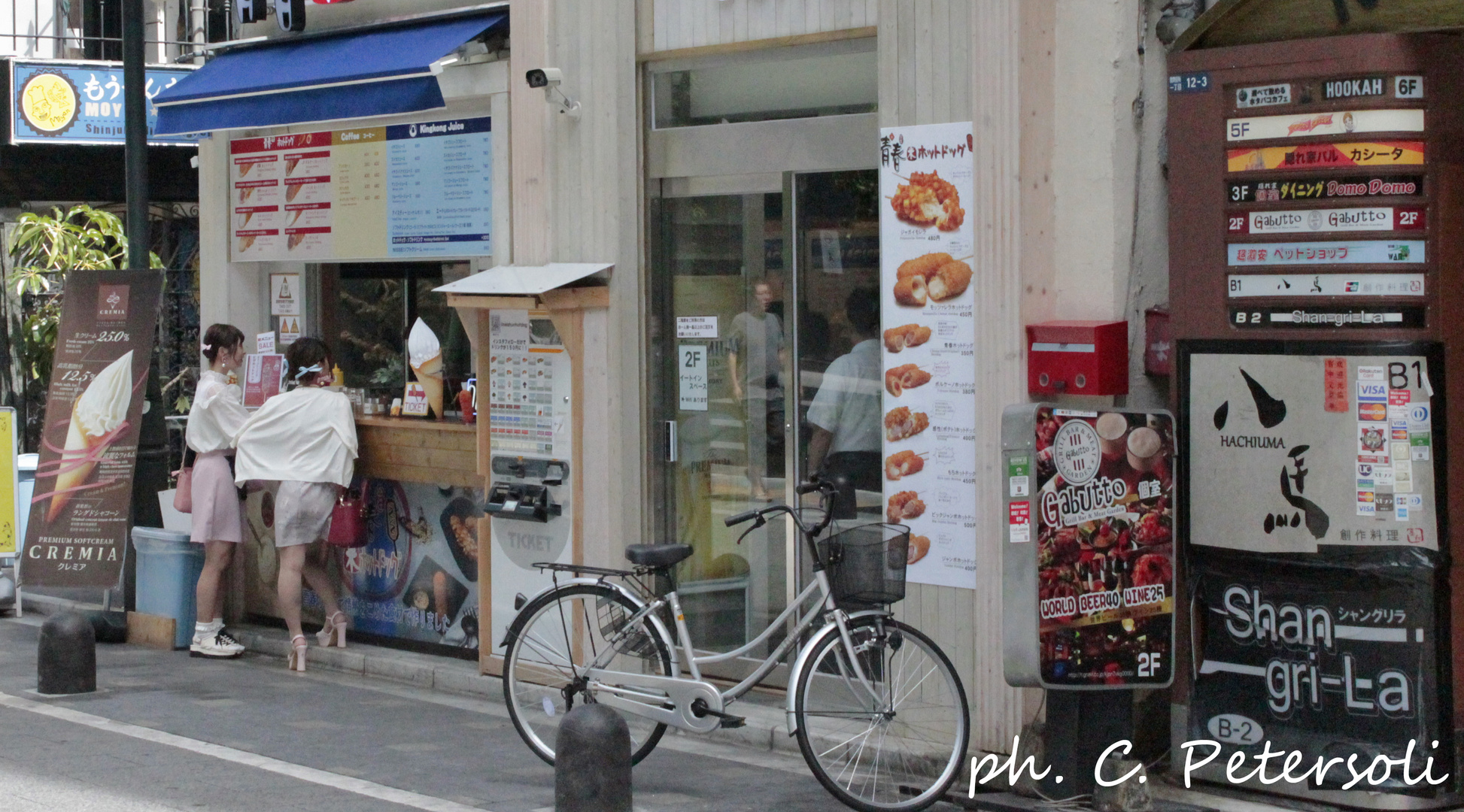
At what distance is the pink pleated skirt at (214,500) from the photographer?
9.54 m

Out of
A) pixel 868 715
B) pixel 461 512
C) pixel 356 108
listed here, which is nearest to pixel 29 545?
pixel 461 512

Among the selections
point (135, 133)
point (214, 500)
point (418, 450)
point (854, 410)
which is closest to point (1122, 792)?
point (854, 410)

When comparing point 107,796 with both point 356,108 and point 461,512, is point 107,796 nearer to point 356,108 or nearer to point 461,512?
point 461,512

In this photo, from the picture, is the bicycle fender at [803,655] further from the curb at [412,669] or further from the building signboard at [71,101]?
the building signboard at [71,101]

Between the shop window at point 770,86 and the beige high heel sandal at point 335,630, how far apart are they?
11.6 feet

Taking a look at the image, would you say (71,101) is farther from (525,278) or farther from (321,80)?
(525,278)

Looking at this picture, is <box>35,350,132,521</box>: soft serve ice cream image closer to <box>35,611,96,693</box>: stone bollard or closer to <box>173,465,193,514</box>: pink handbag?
<box>173,465,193,514</box>: pink handbag

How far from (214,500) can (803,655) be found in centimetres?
486

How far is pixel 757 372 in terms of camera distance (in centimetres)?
799

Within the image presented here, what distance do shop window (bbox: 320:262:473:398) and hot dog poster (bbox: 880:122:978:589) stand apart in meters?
3.29

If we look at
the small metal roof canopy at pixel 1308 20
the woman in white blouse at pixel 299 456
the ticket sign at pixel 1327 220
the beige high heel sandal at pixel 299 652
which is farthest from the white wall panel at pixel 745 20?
the beige high heel sandal at pixel 299 652

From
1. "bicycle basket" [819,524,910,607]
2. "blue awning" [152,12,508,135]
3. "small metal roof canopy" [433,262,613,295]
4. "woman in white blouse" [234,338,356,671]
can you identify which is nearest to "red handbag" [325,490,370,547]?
"woman in white blouse" [234,338,356,671]

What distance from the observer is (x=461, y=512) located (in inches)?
363

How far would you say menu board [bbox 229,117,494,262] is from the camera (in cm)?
909
